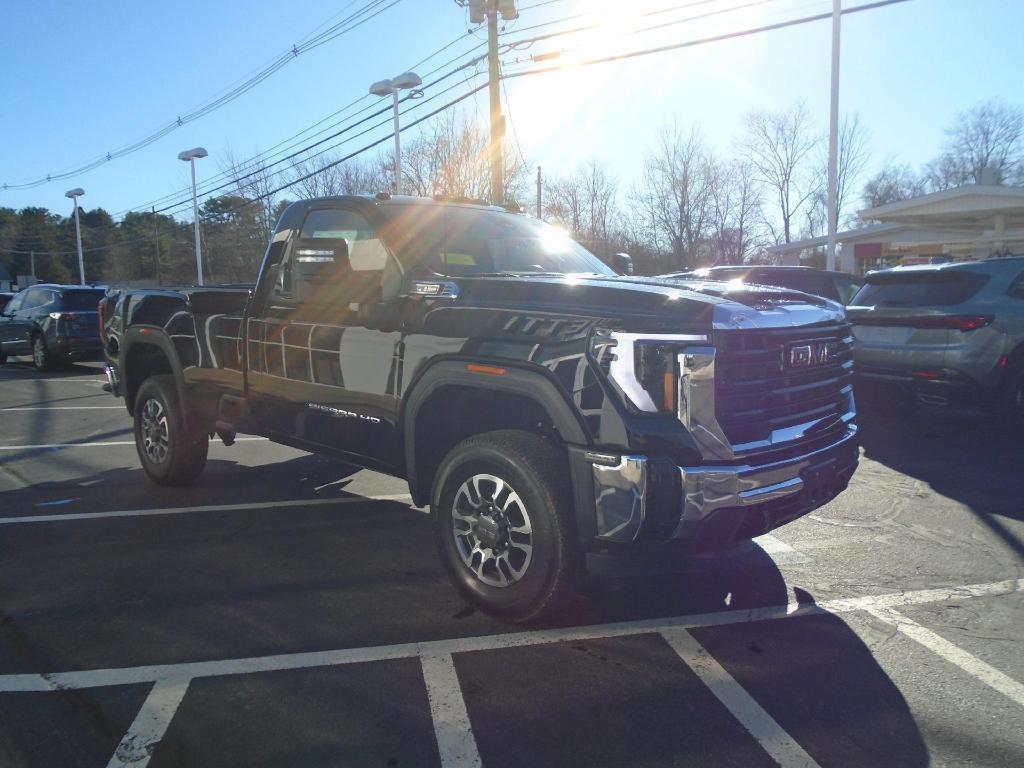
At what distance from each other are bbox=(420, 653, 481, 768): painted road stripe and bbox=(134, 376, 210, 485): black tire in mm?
3477

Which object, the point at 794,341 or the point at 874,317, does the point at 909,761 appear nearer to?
the point at 794,341

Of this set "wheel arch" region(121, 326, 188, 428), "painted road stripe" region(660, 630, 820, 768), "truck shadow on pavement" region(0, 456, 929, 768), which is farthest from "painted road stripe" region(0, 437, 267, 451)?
"painted road stripe" region(660, 630, 820, 768)

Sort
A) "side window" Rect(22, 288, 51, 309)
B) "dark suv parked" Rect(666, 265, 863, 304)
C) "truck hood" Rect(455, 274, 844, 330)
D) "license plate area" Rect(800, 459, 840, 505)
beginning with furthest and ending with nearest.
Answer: "side window" Rect(22, 288, 51, 309) < "dark suv parked" Rect(666, 265, 863, 304) < "license plate area" Rect(800, 459, 840, 505) < "truck hood" Rect(455, 274, 844, 330)

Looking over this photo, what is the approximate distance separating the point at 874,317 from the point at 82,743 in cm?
787

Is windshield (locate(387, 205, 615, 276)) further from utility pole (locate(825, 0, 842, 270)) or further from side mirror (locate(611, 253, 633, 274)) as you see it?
utility pole (locate(825, 0, 842, 270))

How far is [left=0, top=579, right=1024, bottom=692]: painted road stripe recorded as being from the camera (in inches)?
125

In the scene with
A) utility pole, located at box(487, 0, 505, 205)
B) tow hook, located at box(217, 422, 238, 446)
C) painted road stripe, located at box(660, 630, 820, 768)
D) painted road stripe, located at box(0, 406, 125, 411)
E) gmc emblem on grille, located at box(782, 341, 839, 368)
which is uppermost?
utility pole, located at box(487, 0, 505, 205)

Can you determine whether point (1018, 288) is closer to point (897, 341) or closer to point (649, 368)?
point (897, 341)

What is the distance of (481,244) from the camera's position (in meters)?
4.60

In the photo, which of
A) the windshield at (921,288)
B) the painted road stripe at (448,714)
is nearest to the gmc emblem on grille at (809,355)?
the painted road stripe at (448,714)

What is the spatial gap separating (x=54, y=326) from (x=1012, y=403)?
53.2 feet

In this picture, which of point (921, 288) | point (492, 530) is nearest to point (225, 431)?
point (492, 530)

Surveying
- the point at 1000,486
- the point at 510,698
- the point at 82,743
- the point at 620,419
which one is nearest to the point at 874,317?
the point at 1000,486

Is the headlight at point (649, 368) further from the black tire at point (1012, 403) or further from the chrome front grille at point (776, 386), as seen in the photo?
the black tire at point (1012, 403)
